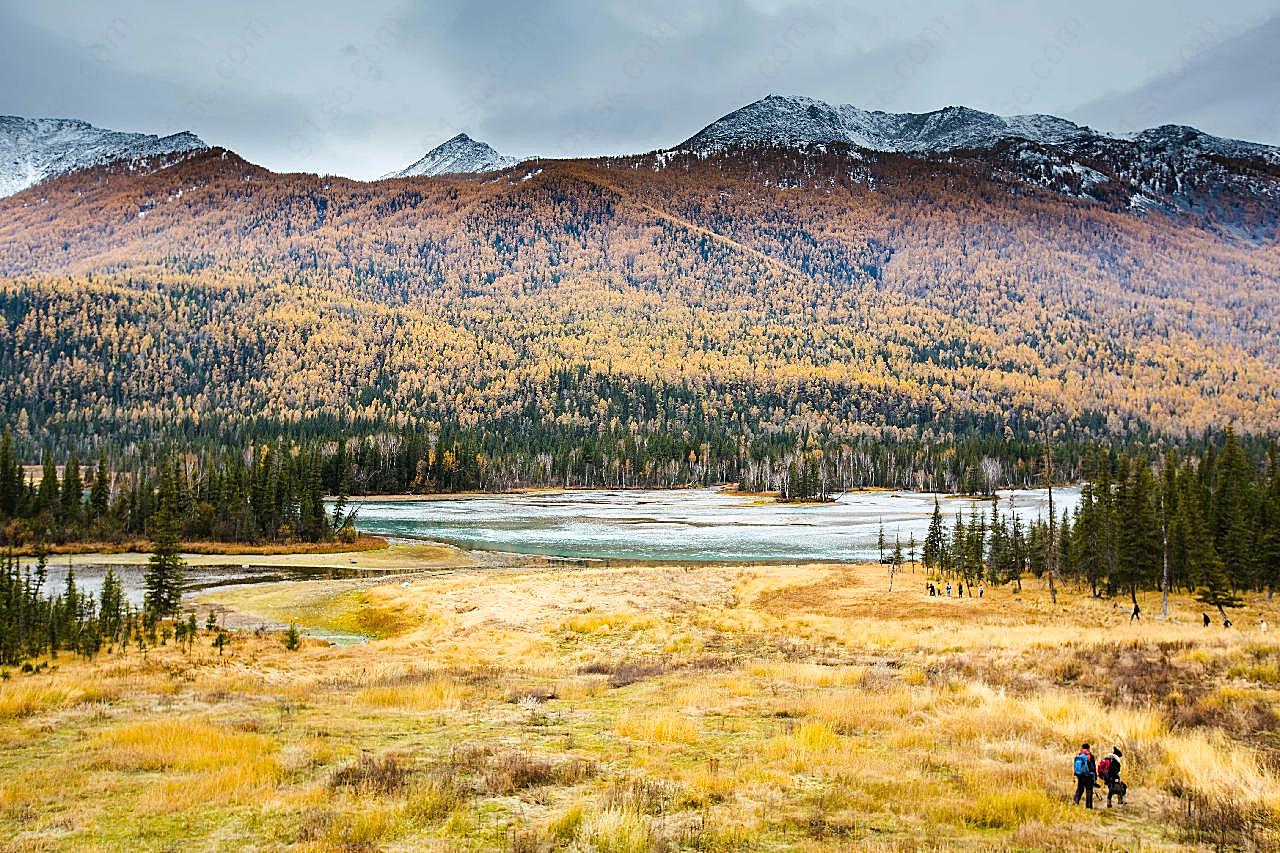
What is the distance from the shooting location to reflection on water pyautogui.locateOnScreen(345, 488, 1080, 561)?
75.9 meters

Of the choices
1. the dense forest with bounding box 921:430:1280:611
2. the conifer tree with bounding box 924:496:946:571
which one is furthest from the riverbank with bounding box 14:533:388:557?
the dense forest with bounding box 921:430:1280:611

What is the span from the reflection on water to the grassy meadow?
43.0m

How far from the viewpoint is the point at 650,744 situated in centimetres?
1466

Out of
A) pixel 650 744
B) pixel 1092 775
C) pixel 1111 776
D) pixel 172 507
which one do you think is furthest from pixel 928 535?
pixel 172 507

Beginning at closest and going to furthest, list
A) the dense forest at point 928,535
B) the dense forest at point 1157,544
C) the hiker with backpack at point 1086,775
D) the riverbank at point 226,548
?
1. the hiker with backpack at point 1086,775
2. the dense forest at point 928,535
3. the dense forest at point 1157,544
4. the riverbank at point 226,548

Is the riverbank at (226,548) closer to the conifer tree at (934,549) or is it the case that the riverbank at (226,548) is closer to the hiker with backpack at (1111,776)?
the conifer tree at (934,549)

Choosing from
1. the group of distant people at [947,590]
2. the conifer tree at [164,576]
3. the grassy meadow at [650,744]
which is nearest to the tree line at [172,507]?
the conifer tree at [164,576]

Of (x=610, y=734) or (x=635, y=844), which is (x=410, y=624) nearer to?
(x=610, y=734)

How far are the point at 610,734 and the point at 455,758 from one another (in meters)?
3.63

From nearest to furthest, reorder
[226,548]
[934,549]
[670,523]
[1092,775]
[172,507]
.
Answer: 1. [1092,775]
2. [934,549]
3. [172,507]
4. [226,548]
5. [670,523]

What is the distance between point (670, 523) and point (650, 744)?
288 ft

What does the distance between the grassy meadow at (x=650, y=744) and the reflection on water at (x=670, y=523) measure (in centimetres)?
4299

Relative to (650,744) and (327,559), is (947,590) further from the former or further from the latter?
(327,559)

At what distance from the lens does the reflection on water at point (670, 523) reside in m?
75.9
